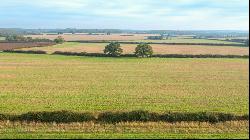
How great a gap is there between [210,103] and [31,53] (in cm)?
6296

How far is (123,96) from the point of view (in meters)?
35.6

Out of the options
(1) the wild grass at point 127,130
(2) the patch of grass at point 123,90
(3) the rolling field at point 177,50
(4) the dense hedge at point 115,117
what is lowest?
(3) the rolling field at point 177,50

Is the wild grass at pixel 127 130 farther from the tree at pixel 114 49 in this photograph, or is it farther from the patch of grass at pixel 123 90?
the tree at pixel 114 49

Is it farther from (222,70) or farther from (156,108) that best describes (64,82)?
(222,70)

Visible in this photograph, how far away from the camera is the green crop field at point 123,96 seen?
898 inches

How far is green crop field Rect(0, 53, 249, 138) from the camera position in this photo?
22.8 metres

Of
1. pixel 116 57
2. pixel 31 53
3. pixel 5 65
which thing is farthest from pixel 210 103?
pixel 31 53

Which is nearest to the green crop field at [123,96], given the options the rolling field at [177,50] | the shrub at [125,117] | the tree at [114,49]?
the shrub at [125,117]

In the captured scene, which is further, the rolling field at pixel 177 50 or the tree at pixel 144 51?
the rolling field at pixel 177 50

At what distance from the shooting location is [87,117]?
25219 mm

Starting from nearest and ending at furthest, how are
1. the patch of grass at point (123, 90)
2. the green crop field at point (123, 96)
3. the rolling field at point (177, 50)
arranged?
the green crop field at point (123, 96) < the patch of grass at point (123, 90) < the rolling field at point (177, 50)

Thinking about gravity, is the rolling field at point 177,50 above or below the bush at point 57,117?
below

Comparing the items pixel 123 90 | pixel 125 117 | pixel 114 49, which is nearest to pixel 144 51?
pixel 114 49

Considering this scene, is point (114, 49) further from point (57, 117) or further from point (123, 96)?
point (57, 117)
